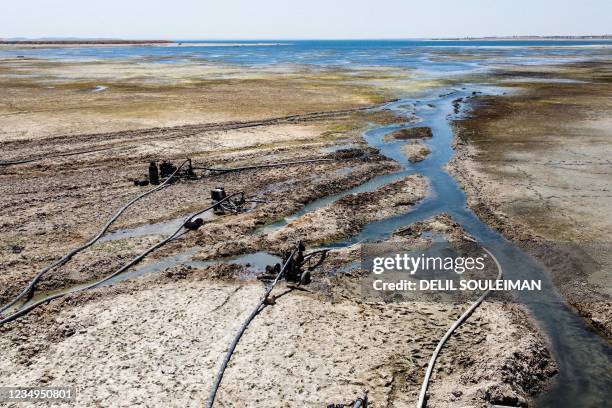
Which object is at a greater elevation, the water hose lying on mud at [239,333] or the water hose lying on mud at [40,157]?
the water hose lying on mud at [40,157]

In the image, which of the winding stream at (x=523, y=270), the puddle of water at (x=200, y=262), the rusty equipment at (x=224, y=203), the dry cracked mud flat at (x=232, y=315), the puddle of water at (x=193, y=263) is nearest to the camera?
the dry cracked mud flat at (x=232, y=315)

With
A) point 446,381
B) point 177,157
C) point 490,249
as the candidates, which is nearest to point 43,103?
point 177,157

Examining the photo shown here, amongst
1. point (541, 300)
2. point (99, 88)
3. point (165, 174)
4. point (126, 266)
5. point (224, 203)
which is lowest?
point (541, 300)

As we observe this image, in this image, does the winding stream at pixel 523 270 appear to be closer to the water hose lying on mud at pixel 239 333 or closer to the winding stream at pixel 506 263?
the winding stream at pixel 506 263

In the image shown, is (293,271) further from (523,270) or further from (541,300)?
(523,270)

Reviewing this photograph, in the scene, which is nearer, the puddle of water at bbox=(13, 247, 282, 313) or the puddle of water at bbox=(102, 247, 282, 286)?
the puddle of water at bbox=(13, 247, 282, 313)

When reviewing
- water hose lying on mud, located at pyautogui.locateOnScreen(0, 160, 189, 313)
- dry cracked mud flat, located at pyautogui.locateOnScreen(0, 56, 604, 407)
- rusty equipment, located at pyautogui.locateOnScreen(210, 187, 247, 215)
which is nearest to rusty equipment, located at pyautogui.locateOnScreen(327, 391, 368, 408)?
dry cracked mud flat, located at pyautogui.locateOnScreen(0, 56, 604, 407)

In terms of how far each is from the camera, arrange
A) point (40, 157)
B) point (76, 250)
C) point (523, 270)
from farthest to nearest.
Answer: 1. point (40, 157)
2. point (76, 250)
3. point (523, 270)

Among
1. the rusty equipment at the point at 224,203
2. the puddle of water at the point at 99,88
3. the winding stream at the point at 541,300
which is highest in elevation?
the puddle of water at the point at 99,88

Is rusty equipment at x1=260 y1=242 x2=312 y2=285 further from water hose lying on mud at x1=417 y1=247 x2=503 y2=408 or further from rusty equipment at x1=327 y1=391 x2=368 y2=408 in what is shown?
rusty equipment at x1=327 y1=391 x2=368 y2=408

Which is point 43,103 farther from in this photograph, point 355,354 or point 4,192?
point 355,354

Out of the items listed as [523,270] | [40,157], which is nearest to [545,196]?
[523,270]

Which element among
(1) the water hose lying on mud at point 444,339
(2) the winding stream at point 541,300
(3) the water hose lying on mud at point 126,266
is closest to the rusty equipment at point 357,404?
(1) the water hose lying on mud at point 444,339
